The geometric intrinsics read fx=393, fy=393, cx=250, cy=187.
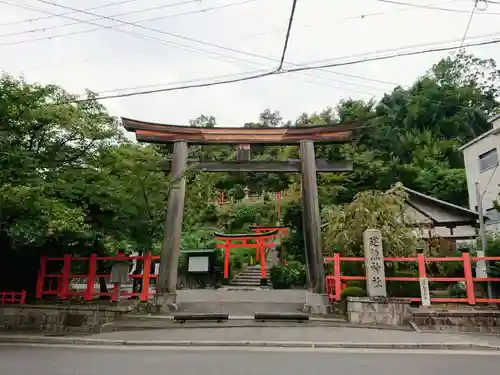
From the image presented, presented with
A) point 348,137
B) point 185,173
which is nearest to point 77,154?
point 185,173

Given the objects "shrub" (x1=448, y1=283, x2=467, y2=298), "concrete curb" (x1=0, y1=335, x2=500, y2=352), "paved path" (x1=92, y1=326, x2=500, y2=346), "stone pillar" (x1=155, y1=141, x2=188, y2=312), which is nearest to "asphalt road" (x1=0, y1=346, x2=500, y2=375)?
"concrete curb" (x1=0, y1=335, x2=500, y2=352)

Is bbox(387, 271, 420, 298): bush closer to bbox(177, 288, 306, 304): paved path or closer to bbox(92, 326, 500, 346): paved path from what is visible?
bbox(92, 326, 500, 346): paved path

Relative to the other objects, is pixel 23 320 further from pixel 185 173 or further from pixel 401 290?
pixel 401 290

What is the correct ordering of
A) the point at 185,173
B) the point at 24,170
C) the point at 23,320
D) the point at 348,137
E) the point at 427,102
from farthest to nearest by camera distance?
1. the point at 427,102
2. the point at 348,137
3. the point at 185,173
4. the point at 23,320
5. the point at 24,170

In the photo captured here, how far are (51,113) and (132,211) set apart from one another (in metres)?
3.54

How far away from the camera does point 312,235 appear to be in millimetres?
13047

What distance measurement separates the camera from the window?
23.0m

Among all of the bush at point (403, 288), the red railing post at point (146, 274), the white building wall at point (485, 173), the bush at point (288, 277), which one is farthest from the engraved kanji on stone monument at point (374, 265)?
the white building wall at point (485, 173)

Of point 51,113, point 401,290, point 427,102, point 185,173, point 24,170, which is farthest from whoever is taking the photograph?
point 427,102

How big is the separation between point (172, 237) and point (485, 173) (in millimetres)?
20329

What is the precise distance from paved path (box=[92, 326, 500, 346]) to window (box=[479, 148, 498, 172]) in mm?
16475

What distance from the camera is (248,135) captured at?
14.2 meters

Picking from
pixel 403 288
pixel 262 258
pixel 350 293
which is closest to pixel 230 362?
pixel 350 293

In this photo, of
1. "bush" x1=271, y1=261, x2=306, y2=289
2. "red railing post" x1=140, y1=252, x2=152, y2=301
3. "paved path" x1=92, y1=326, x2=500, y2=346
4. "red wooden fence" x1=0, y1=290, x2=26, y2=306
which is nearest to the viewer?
"paved path" x1=92, y1=326, x2=500, y2=346
